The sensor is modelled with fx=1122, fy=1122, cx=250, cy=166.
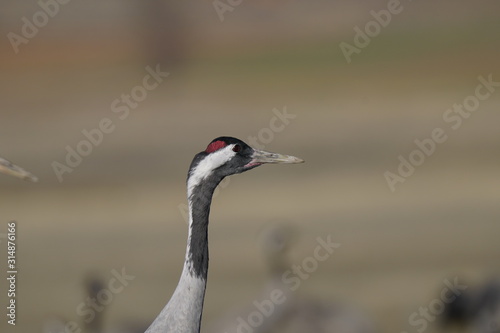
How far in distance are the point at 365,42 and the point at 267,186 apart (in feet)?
21.1

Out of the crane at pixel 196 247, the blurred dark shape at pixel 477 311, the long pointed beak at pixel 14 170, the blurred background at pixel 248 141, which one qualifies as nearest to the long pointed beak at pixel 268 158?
the crane at pixel 196 247

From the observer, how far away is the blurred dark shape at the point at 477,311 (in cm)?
1070

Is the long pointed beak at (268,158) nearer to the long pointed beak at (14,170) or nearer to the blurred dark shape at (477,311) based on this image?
the long pointed beak at (14,170)

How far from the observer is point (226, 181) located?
14992 millimetres

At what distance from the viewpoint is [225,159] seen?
667 centimetres

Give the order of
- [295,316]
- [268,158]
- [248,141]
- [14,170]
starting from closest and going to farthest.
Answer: [14,170] < [268,158] < [295,316] < [248,141]

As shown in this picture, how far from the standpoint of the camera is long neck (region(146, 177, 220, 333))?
6555 millimetres

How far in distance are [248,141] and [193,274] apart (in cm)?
807

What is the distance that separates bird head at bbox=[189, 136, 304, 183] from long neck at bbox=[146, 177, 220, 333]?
6cm

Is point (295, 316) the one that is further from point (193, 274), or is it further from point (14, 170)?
point (14, 170)

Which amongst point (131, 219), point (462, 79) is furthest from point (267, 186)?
point (462, 79)

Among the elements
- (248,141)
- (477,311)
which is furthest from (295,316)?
(248,141)

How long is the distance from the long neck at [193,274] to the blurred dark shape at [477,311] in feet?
15.5

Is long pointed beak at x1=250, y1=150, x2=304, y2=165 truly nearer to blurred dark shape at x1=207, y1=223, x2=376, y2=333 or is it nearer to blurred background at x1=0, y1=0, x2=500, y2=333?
blurred dark shape at x1=207, y1=223, x2=376, y2=333
